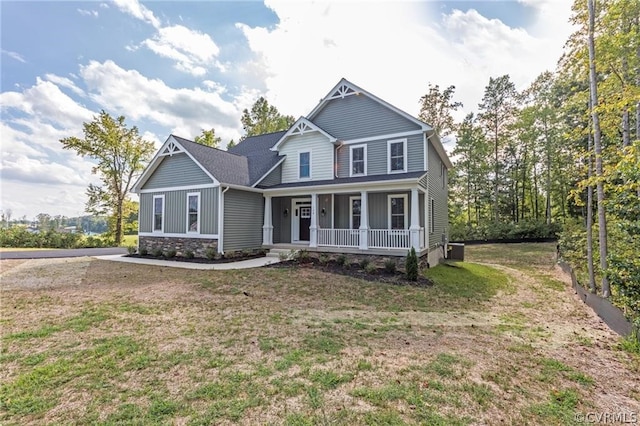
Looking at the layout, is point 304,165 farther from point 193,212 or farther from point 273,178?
point 193,212

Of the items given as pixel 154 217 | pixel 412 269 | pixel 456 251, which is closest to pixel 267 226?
pixel 154 217

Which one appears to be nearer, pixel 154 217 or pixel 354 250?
pixel 354 250

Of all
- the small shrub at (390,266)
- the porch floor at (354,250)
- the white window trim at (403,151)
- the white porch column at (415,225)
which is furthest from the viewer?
the white window trim at (403,151)

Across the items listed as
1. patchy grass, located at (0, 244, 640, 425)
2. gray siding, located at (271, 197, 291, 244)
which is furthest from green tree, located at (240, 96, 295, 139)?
patchy grass, located at (0, 244, 640, 425)

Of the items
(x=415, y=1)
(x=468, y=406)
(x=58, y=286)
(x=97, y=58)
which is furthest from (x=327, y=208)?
(x=97, y=58)

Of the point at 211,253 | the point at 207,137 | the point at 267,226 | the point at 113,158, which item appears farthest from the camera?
the point at 207,137

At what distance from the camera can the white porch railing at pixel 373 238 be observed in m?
10.8

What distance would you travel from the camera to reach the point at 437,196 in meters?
14.4

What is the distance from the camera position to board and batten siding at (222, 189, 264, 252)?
483 inches

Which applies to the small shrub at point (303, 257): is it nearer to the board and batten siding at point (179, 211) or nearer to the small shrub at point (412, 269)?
the board and batten siding at point (179, 211)

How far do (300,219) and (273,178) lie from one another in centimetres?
238

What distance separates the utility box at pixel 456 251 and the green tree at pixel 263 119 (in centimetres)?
2060
